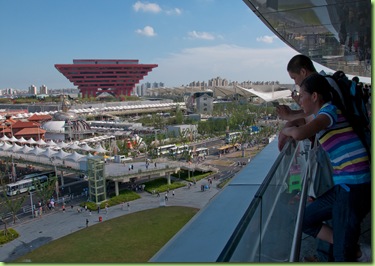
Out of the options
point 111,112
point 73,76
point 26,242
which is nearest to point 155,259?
point 26,242

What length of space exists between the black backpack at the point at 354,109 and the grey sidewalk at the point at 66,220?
428cm

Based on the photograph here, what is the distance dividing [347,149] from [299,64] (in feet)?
1.12

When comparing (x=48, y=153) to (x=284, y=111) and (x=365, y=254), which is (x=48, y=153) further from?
(x=365, y=254)

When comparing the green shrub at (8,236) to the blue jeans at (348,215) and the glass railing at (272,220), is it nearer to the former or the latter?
the glass railing at (272,220)

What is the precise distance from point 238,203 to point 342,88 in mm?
329

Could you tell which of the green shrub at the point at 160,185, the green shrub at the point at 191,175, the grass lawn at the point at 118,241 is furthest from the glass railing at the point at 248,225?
the green shrub at the point at 191,175

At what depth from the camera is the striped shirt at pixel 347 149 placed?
69cm

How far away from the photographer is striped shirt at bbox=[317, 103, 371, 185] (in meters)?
0.69

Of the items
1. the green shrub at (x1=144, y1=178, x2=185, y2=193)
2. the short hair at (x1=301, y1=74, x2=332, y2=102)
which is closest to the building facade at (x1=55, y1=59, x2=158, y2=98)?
the green shrub at (x1=144, y1=178, x2=185, y2=193)

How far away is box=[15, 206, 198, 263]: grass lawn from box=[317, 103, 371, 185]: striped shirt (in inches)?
164

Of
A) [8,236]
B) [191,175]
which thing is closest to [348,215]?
[8,236]

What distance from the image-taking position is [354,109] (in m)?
0.73

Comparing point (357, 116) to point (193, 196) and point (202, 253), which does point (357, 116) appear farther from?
point (193, 196)

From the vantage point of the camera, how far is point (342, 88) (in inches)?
29.5
